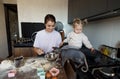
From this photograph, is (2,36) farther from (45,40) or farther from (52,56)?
(52,56)

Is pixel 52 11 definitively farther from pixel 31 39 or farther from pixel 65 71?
pixel 65 71

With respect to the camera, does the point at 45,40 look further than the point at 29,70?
Yes

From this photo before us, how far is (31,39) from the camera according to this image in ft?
10.4

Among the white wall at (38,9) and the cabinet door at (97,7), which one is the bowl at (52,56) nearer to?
the cabinet door at (97,7)

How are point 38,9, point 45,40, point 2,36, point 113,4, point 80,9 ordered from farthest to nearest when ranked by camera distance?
point 2,36 < point 38,9 < point 80,9 < point 45,40 < point 113,4

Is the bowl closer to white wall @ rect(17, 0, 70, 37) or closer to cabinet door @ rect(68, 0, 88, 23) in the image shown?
cabinet door @ rect(68, 0, 88, 23)

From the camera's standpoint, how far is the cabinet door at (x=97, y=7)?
1.20m

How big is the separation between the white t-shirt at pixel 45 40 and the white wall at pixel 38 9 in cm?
178

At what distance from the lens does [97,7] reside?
4.49ft

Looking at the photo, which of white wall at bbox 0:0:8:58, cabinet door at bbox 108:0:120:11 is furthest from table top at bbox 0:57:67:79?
white wall at bbox 0:0:8:58

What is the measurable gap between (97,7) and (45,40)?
29.8 inches

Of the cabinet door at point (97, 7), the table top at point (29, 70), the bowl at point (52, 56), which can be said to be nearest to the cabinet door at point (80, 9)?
the cabinet door at point (97, 7)

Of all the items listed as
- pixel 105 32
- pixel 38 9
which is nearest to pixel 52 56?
pixel 105 32

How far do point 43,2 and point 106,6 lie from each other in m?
2.39
